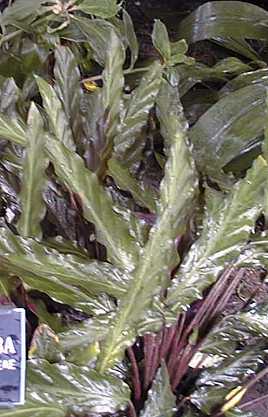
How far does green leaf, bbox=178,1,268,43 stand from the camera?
4.92 ft

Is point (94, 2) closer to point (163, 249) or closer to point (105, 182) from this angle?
point (105, 182)

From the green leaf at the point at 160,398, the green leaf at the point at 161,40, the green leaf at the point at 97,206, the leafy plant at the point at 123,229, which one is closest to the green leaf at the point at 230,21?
the leafy plant at the point at 123,229

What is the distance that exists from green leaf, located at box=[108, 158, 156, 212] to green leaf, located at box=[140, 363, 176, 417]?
0.76ft

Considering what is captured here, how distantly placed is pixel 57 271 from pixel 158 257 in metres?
0.13

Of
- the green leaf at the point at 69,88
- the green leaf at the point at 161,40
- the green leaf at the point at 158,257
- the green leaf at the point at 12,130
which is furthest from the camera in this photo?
the green leaf at the point at 161,40

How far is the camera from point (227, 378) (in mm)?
1110

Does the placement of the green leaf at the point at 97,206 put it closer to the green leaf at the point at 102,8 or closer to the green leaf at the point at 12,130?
the green leaf at the point at 12,130

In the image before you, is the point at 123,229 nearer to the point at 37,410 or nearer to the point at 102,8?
the point at 37,410

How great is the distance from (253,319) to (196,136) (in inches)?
14.6

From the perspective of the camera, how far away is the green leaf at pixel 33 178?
970mm

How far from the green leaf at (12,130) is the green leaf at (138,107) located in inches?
6.4

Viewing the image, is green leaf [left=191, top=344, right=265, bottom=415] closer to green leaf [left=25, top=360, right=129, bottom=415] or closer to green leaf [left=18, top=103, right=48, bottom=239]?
green leaf [left=25, top=360, right=129, bottom=415]

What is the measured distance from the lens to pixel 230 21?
150cm

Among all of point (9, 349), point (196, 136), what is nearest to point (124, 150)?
point (196, 136)
